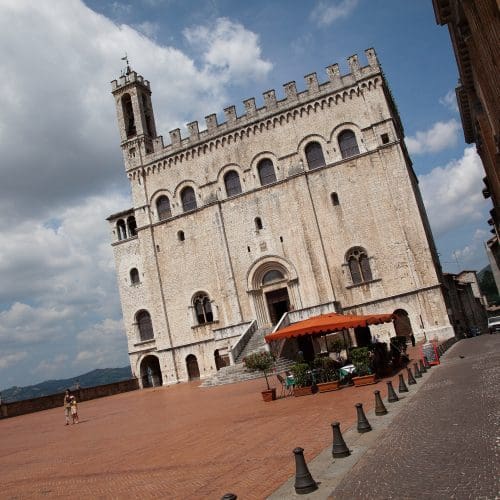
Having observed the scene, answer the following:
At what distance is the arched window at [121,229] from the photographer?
39.3 meters

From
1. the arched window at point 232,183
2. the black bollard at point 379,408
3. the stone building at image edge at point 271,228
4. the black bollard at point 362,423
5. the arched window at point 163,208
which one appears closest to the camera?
the black bollard at point 362,423

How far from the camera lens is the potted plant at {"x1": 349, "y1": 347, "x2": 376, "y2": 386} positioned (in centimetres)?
1482

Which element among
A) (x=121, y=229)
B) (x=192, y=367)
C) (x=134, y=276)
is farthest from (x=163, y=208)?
(x=192, y=367)

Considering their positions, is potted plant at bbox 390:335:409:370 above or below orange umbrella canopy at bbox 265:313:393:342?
below

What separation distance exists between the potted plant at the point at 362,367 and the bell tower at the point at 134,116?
89.5ft

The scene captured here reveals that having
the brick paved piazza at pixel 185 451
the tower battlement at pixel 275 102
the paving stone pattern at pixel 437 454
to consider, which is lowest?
the paving stone pattern at pixel 437 454

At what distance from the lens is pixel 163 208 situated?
36625mm

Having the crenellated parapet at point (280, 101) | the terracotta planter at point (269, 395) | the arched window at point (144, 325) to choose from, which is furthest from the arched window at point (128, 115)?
the terracotta planter at point (269, 395)

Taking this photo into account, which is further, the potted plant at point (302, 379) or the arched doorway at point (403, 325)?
the arched doorway at point (403, 325)

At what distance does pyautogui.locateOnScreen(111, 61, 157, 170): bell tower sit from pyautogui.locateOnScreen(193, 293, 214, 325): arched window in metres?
11.8

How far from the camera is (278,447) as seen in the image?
27.7ft

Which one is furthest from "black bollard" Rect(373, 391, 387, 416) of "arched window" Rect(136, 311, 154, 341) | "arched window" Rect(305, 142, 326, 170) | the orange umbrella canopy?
"arched window" Rect(136, 311, 154, 341)

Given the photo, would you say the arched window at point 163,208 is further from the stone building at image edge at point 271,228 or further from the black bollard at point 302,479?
the black bollard at point 302,479

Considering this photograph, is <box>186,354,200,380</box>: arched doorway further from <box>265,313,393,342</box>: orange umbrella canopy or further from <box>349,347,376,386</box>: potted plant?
<box>349,347,376,386</box>: potted plant
